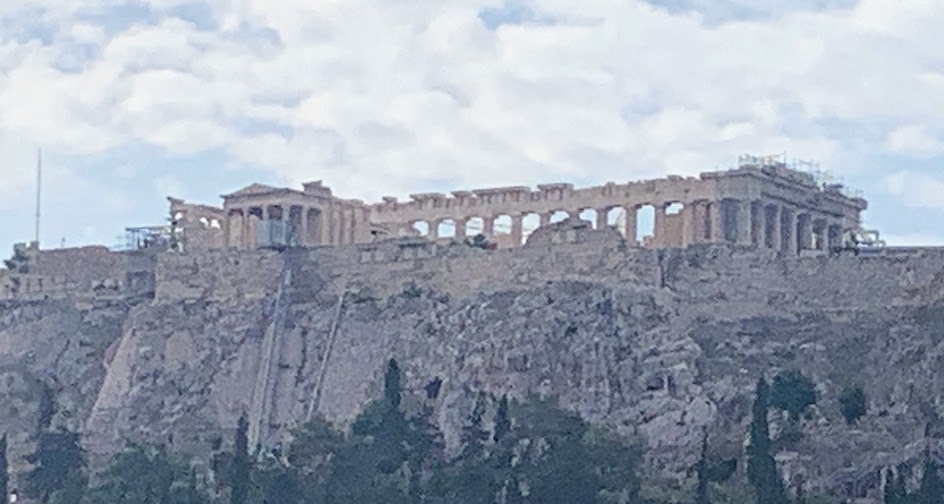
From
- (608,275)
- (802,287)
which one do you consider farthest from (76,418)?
(802,287)

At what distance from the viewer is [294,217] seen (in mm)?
72938

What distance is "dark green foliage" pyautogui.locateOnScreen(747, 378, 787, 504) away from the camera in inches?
2176

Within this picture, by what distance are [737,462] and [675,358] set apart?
4.70 metres

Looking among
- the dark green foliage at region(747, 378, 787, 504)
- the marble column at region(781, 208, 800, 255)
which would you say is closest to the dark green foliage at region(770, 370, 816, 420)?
the dark green foliage at region(747, 378, 787, 504)

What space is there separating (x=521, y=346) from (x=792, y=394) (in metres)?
8.11

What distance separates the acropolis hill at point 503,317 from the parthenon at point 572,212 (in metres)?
0.08

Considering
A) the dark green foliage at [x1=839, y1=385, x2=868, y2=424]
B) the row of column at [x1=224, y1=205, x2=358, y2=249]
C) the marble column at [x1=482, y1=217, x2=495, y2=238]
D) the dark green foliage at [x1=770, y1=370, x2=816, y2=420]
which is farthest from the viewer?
the marble column at [x1=482, y1=217, x2=495, y2=238]

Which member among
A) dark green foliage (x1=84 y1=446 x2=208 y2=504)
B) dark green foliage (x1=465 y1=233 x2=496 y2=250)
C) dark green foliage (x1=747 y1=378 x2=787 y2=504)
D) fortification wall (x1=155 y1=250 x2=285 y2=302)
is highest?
dark green foliage (x1=465 y1=233 x2=496 y2=250)

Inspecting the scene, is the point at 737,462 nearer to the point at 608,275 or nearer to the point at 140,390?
the point at 608,275

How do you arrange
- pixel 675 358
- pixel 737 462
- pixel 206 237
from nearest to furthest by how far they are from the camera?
pixel 737 462 → pixel 675 358 → pixel 206 237

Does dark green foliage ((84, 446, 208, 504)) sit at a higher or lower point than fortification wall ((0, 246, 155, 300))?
lower

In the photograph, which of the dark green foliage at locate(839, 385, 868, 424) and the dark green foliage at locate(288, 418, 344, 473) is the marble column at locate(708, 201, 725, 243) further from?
the dark green foliage at locate(288, 418, 344, 473)

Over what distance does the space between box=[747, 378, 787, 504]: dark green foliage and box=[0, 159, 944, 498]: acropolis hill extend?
1432 mm

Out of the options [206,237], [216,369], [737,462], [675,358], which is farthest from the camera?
[206,237]
